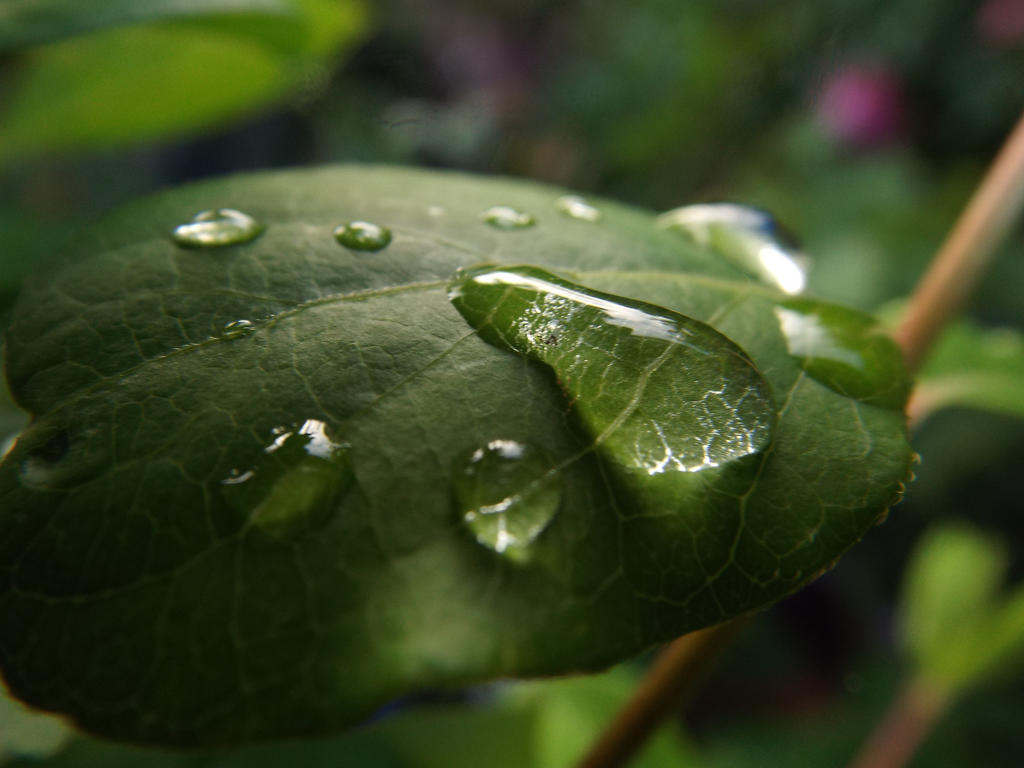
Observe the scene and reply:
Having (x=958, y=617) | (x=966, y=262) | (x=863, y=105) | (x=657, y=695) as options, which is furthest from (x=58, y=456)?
(x=863, y=105)

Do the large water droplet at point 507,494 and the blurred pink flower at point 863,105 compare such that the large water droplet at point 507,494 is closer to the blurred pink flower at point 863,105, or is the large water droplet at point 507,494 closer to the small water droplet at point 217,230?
the small water droplet at point 217,230

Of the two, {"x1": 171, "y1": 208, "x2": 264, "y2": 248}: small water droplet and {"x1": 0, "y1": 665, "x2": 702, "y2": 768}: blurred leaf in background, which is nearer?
{"x1": 171, "y1": 208, "x2": 264, "y2": 248}: small water droplet

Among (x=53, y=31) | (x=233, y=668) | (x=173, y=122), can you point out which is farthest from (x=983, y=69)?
(x=233, y=668)

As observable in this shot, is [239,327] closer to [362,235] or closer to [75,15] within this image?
[362,235]

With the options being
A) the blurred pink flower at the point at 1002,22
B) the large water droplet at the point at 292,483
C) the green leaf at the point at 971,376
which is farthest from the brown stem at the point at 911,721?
the blurred pink flower at the point at 1002,22

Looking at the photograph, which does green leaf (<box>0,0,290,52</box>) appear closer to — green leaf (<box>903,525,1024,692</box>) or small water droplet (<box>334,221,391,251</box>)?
small water droplet (<box>334,221,391,251</box>)

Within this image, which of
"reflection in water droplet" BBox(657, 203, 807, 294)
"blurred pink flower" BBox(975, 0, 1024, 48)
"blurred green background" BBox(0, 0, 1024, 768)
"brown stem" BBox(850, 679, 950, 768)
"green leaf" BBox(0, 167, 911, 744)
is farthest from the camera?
"blurred pink flower" BBox(975, 0, 1024, 48)

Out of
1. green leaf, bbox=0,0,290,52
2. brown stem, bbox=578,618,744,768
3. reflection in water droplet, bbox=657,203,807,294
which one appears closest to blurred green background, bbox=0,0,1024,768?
green leaf, bbox=0,0,290,52
